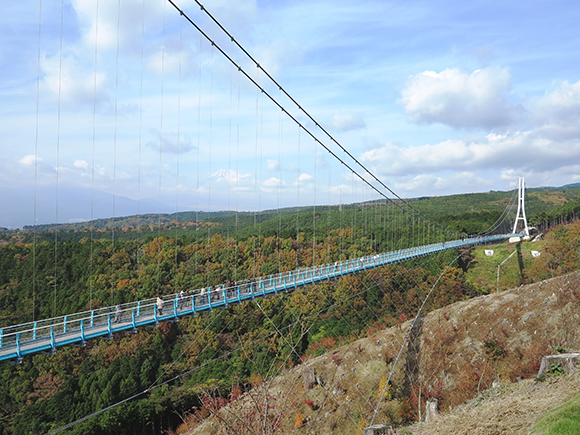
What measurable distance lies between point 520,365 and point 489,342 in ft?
12.5

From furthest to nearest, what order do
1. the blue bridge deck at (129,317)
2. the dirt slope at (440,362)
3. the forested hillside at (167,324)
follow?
the forested hillside at (167,324), the dirt slope at (440,362), the blue bridge deck at (129,317)

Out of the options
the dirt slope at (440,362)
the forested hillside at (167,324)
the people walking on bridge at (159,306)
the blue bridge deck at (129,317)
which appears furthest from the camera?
the forested hillside at (167,324)

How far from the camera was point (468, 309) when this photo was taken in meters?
30.2

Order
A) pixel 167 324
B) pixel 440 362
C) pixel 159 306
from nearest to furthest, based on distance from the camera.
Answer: pixel 159 306 < pixel 440 362 < pixel 167 324

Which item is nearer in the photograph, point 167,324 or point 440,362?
point 440,362

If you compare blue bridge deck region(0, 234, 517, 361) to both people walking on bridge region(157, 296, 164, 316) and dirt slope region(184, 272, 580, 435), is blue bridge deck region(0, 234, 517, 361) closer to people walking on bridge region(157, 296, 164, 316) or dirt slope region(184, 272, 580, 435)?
people walking on bridge region(157, 296, 164, 316)

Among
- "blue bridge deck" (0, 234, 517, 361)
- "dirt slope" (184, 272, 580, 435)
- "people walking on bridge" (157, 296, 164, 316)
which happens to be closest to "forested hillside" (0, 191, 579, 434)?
"dirt slope" (184, 272, 580, 435)

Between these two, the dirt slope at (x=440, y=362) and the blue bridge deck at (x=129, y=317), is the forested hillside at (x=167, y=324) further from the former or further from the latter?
the blue bridge deck at (x=129, y=317)

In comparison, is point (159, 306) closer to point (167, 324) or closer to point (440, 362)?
point (440, 362)

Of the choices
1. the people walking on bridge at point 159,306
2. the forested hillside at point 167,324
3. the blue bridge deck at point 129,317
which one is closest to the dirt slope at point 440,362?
the forested hillside at point 167,324

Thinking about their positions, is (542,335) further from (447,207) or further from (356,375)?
(447,207)

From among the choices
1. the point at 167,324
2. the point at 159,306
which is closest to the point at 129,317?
the point at 159,306

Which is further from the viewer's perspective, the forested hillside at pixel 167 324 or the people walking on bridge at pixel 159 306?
the forested hillside at pixel 167 324

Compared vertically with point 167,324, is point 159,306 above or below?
above
